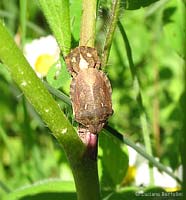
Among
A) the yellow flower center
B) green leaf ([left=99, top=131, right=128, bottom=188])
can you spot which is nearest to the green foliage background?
green leaf ([left=99, top=131, right=128, bottom=188])

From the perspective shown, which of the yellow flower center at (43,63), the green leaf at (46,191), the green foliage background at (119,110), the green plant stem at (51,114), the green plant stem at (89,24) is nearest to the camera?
the green plant stem at (51,114)

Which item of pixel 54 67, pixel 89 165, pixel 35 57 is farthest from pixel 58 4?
pixel 35 57

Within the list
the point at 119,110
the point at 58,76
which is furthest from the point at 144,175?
the point at 58,76

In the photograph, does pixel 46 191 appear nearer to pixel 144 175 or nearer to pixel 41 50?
pixel 144 175

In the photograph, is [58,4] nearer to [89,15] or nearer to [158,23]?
[89,15]

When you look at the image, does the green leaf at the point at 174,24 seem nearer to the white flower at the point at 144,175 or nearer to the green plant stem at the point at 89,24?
the white flower at the point at 144,175

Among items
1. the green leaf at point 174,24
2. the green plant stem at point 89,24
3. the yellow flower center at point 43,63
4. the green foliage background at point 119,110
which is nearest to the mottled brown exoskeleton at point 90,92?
the green plant stem at point 89,24
